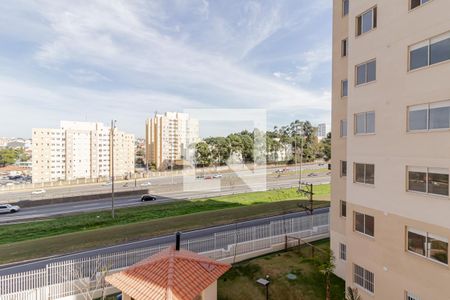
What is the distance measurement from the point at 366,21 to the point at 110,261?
19.3 m

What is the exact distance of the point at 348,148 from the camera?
13.7 m

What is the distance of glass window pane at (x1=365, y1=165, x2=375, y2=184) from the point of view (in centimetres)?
1208

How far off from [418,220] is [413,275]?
217 centimetres

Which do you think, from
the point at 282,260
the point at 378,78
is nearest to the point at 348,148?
the point at 378,78

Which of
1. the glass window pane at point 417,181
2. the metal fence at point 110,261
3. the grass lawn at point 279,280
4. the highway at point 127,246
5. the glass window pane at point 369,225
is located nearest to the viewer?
the glass window pane at point 417,181

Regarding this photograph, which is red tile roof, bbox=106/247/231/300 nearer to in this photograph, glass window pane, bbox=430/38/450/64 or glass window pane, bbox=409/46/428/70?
glass window pane, bbox=409/46/428/70

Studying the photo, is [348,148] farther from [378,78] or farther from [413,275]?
[413,275]

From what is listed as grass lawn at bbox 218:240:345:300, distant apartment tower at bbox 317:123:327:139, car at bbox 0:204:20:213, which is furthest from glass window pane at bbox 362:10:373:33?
distant apartment tower at bbox 317:123:327:139

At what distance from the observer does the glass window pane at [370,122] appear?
12.1 metres

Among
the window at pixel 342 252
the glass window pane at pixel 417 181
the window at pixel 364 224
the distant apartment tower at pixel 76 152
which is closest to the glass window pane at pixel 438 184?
the glass window pane at pixel 417 181

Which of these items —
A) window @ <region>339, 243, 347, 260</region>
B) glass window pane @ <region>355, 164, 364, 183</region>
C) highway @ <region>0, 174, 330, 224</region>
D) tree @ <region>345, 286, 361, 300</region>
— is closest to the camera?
tree @ <region>345, 286, 361, 300</region>

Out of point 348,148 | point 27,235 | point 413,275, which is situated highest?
point 348,148

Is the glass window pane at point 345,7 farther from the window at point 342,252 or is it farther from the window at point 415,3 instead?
the window at point 342,252

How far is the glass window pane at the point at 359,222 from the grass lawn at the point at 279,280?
3.95 metres
